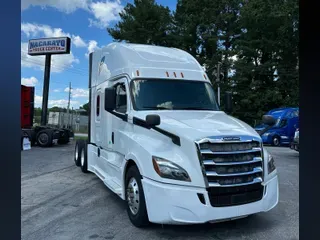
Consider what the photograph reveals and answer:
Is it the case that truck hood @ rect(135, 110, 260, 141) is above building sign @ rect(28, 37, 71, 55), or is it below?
below

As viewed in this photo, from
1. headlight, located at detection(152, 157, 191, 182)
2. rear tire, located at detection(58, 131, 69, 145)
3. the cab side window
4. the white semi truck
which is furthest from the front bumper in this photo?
rear tire, located at detection(58, 131, 69, 145)

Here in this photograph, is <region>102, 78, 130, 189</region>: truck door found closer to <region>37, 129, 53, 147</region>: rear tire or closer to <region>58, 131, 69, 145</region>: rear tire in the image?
<region>37, 129, 53, 147</region>: rear tire

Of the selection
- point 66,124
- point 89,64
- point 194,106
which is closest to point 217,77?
point 66,124

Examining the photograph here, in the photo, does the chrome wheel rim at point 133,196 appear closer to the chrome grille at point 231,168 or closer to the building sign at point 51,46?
the chrome grille at point 231,168

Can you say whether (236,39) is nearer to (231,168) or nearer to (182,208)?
(231,168)

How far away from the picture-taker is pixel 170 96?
18.2 ft

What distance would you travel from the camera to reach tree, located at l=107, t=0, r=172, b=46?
33.8 metres

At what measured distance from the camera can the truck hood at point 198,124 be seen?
14.0 ft

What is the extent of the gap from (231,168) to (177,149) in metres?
0.78

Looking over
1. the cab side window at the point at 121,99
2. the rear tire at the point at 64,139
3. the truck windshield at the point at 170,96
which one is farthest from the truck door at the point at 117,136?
the rear tire at the point at 64,139

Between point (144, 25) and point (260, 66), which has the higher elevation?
point (144, 25)

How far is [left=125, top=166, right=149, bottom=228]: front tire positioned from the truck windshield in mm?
1184

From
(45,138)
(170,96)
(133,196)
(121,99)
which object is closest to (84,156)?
(121,99)

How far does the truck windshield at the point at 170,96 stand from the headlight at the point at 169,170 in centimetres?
142
